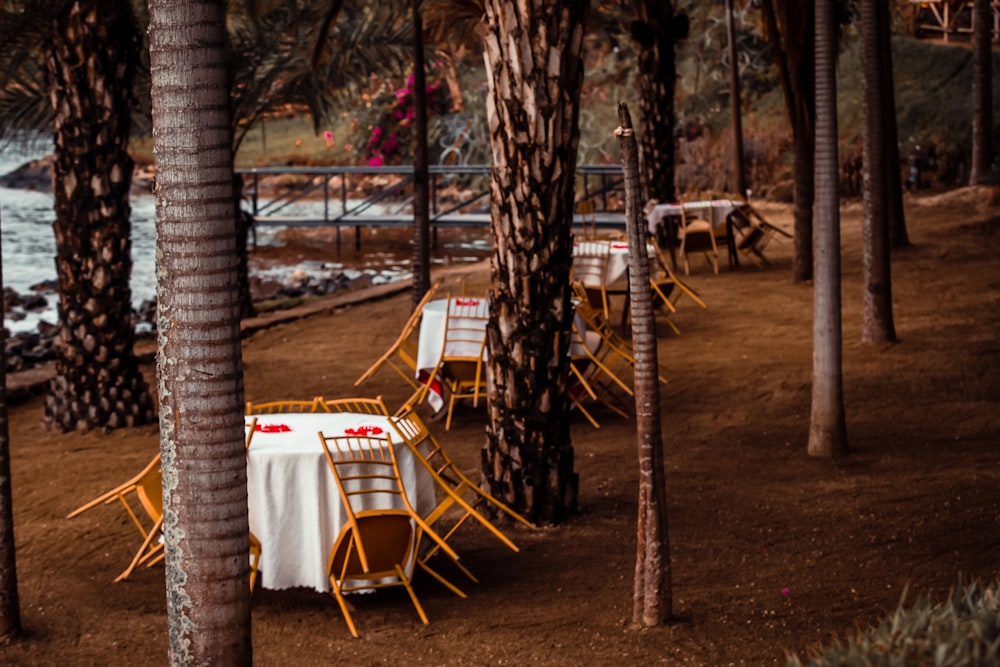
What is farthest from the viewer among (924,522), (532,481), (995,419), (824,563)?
(995,419)

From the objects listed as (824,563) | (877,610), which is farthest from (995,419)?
(877,610)

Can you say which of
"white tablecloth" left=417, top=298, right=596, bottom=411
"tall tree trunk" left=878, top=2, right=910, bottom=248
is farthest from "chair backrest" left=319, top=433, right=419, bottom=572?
"tall tree trunk" left=878, top=2, right=910, bottom=248

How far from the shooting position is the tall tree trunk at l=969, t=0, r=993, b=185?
1593cm

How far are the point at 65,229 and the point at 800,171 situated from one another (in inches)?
261

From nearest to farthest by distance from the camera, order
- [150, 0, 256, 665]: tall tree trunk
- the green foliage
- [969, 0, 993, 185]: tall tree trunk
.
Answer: the green foliage < [150, 0, 256, 665]: tall tree trunk < [969, 0, 993, 185]: tall tree trunk

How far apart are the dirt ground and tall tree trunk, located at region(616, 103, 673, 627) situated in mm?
126

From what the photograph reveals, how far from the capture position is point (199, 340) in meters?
3.11

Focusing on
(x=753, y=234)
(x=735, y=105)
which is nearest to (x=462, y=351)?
(x=753, y=234)

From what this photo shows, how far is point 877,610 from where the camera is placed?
15.2ft

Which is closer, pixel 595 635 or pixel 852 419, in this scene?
pixel 595 635

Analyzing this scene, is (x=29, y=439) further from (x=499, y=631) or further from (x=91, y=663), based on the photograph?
(x=499, y=631)

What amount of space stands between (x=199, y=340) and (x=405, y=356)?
5.82 m

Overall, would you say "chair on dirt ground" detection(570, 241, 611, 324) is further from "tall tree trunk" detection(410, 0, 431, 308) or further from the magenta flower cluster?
the magenta flower cluster

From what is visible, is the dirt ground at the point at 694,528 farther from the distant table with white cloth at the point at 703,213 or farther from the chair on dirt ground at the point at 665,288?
the distant table with white cloth at the point at 703,213
